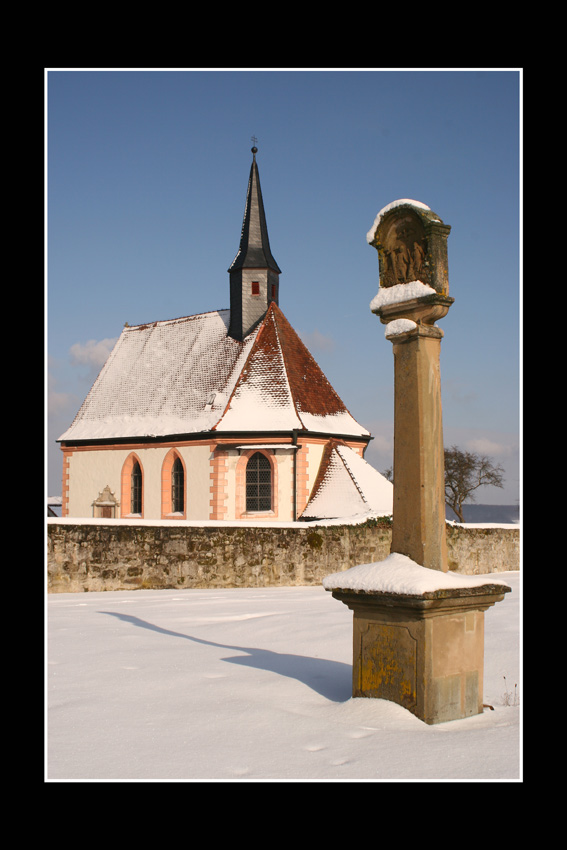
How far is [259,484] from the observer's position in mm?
24125

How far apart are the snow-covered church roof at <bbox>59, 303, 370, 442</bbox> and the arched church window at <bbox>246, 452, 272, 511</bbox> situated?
3.67ft

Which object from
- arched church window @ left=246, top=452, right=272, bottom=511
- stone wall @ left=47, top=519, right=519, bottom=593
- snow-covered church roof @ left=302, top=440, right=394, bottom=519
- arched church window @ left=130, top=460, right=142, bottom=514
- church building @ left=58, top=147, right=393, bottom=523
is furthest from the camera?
arched church window @ left=130, top=460, right=142, bottom=514

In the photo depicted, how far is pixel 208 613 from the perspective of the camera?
11172 millimetres

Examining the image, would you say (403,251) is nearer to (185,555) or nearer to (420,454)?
(420,454)

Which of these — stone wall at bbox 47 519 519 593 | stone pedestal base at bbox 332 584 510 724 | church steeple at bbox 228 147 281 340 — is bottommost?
stone wall at bbox 47 519 519 593

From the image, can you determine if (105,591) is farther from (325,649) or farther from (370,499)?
(370,499)

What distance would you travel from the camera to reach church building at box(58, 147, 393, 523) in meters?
23.8

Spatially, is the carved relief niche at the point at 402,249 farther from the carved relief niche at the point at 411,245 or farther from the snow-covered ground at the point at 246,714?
the snow-covered ground at the point at 246,714

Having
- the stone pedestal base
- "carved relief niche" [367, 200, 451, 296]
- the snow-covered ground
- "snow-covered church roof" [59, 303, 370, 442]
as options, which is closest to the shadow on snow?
the snow-covered ground

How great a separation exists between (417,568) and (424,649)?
1.86ft

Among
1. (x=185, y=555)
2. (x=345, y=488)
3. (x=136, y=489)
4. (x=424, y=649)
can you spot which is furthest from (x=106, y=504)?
(x=424, y=649)

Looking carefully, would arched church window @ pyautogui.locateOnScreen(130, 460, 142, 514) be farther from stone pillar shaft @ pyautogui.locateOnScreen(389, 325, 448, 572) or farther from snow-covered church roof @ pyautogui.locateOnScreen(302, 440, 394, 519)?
stone pillar shaft @ pyautogui.locateOnScreen(389, 325, 448, 572)

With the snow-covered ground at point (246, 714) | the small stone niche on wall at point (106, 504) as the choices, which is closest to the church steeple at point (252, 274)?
the small stone niche on wall at point (106, 504)

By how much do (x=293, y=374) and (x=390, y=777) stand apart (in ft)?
71.5
